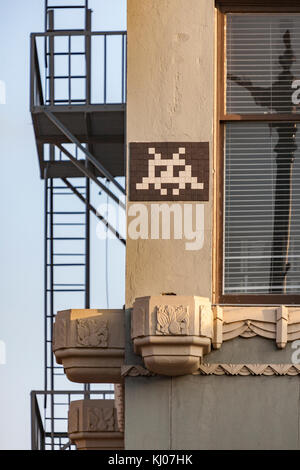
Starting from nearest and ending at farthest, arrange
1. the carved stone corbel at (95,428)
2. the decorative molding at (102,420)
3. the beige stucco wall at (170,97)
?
the beige stucco wall at (170,97) → the carved stone corbel at (95,428) → the decorative molding at (102,420)

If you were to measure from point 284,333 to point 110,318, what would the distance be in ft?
4.78

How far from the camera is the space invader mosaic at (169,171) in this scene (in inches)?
455

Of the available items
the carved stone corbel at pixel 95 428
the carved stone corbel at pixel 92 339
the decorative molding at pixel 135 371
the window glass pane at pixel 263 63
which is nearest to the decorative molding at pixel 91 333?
the carved stone corbel at pixel 92 339

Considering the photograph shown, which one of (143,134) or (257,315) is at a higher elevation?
(143,134)

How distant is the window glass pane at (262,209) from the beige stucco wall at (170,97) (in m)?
0.31

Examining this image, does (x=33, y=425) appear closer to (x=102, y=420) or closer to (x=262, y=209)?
(x=102, y=420)

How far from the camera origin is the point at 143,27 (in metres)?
11.8

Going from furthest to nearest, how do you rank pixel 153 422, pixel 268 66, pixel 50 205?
pixel 50 205, pixel 268 66, pixel 153 422

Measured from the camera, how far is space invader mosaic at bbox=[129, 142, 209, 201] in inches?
455

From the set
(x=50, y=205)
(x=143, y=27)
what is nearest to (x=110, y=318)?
Answer: (x=143, y=27)

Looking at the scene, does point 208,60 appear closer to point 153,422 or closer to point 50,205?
point 153,422

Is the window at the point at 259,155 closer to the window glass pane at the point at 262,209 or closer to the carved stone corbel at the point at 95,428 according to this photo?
the window glass pane at the point at 262,209

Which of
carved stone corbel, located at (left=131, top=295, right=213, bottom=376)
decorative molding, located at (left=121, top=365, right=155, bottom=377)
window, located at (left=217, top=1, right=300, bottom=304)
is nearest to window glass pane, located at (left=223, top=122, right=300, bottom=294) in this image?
window, located at (left=217, top=1, right=300, bottom=304)

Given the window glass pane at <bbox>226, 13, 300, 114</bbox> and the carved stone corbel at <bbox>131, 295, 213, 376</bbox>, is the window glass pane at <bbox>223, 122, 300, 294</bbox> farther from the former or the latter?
the carved stone corbel at <bbox>131, 295, 213, 376</bbox>
